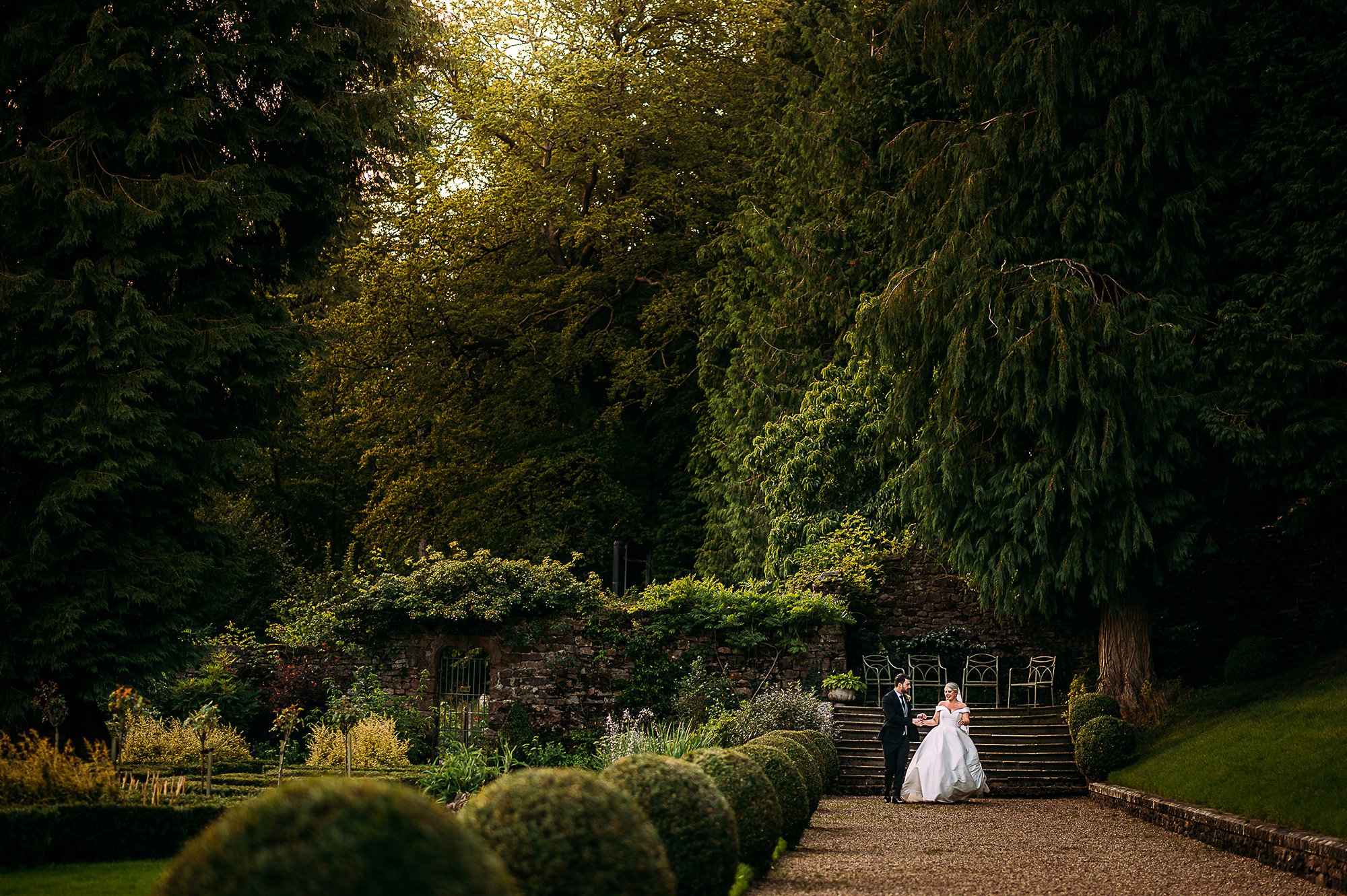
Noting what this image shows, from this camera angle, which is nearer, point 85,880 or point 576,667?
point 85,880

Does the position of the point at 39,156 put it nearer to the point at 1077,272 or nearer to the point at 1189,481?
the point at 1077,272

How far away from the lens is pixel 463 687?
19.8 m

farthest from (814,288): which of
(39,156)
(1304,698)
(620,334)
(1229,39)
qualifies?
(39,156)

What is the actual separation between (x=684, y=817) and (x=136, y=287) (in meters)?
11.6

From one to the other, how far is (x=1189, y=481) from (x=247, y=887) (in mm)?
16867

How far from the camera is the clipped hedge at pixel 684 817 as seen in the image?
625cm

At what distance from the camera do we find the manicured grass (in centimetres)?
785

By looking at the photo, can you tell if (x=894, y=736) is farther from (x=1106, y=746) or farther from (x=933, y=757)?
(x=1106, y=746)

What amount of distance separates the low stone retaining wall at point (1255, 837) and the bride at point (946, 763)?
2.08 meters

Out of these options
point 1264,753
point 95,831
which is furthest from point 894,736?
point 95,831

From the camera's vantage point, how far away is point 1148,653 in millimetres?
18406

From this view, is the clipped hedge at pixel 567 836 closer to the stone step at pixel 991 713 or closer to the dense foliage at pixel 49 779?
the dense foliage at pixel 49 779

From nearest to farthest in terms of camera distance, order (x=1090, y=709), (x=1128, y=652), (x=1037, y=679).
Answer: (x=1090, y=709) < (x=1128, y=652) < (x=1037, y=679)

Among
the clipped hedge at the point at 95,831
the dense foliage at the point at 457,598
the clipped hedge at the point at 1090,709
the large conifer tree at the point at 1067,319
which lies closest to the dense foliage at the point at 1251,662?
the large conifer tree at the point at 1067,319
